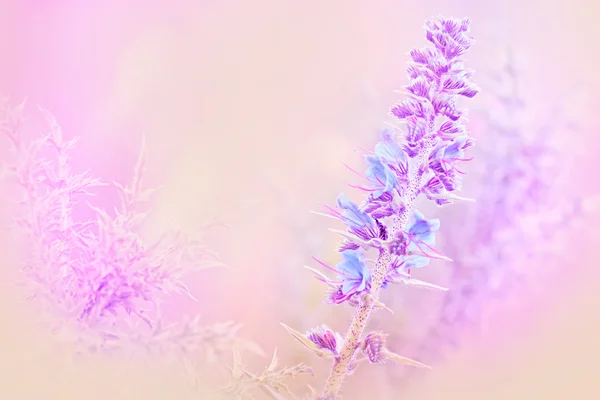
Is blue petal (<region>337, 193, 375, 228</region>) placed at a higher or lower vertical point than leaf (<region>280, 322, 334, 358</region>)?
higher

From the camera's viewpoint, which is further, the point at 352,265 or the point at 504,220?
the point at 504,220

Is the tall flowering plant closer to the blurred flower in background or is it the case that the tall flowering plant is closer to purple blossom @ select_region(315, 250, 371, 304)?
purple blossom @ select_region(315, 250, 371, 304)

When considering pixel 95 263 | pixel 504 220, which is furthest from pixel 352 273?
pixel 504 220

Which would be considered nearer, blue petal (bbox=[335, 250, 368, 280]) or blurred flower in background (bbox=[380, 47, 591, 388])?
blue petal (bbox=[335, 250, 368, 280])

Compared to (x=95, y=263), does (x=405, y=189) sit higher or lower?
higher

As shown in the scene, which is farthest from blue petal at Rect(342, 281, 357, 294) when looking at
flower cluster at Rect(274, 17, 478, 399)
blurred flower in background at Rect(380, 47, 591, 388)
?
blurred flower in background at Rect(380, 47, 591, 388)

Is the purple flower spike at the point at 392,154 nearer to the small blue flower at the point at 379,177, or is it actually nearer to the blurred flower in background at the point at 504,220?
the small blue flower at the point at 379,177

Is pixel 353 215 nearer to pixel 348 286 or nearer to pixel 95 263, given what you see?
pixel 348 286
